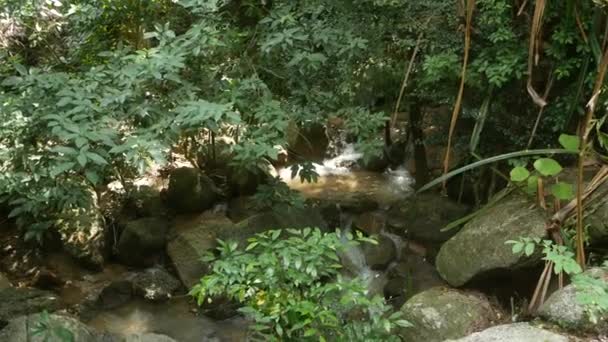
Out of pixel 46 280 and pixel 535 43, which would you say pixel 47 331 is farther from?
pixel 535 43

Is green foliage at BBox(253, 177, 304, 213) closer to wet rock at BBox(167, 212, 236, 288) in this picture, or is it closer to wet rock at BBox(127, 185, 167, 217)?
wet rock at BBox(167, 212, 236, 288)

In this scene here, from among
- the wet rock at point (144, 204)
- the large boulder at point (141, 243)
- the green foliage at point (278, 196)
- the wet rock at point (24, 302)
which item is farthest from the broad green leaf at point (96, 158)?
the wet rock at point (144, 204)

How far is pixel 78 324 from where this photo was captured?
10.8ft

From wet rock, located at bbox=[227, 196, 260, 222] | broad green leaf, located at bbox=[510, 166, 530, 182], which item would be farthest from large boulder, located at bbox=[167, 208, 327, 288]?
broad green leaf, located at bbox=[510, 166, 530, 182]

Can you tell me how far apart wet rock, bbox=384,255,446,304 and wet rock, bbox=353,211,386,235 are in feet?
1.45

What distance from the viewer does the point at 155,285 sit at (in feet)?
15.1

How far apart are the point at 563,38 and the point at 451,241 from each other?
1379 millimetres

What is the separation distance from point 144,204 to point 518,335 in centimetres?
352

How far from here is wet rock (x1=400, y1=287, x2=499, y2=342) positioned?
3211mm

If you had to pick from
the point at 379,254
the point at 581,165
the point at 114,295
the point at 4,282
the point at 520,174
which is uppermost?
the point at 581,165

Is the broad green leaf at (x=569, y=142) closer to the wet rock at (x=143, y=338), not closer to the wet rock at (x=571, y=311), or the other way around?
the wet rock at (x=571, y=311)

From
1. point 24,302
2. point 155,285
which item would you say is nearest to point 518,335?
point 155,285

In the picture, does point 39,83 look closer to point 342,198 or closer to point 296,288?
point 296,288

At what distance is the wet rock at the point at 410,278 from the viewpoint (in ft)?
14.3
